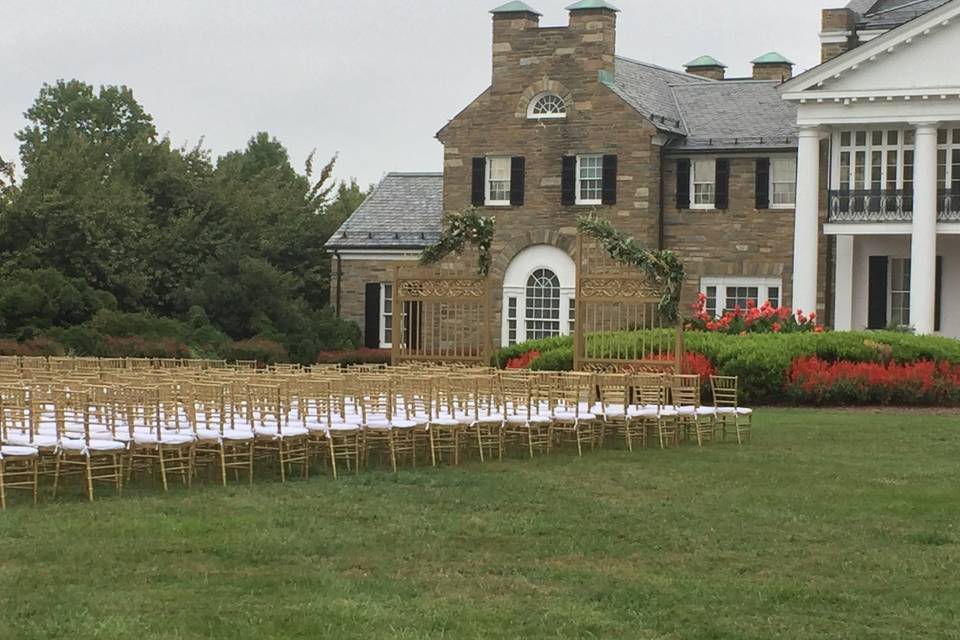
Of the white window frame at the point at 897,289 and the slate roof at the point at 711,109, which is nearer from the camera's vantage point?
the white window frame at the point at 897,289

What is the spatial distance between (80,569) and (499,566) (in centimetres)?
307

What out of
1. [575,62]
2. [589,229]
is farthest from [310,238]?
[589,229]

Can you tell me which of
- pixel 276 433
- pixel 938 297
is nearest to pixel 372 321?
pixel 938 297

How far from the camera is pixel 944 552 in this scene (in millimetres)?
14172

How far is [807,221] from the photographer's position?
40125 mm

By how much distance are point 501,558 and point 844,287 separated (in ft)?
94.9

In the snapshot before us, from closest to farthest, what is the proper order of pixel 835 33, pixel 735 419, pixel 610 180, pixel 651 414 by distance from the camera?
pixel 651 414, pixel 735 419, pixel 610 180, pixel 835 33

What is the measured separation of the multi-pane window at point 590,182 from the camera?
43375mm

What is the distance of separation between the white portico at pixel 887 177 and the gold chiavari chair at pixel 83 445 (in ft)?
80.9

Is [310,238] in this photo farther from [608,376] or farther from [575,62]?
[608,376]

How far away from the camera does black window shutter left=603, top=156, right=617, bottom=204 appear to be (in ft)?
141

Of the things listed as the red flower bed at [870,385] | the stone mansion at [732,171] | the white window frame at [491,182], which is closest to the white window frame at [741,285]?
the stone mansion at [732,171]

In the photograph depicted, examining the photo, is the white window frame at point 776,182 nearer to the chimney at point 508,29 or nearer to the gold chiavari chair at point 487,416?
the chimney at point 508,29

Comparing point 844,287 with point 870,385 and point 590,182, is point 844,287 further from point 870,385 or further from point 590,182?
point 870,385
